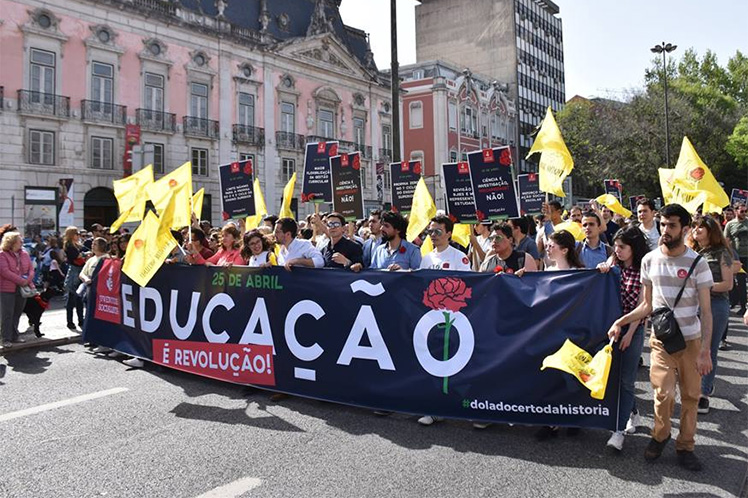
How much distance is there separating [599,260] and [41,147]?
2615 cm

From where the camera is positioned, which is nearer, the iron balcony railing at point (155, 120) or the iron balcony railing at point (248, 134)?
the iron balcony railing at point (155, 120)

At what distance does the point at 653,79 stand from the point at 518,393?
48209 mm

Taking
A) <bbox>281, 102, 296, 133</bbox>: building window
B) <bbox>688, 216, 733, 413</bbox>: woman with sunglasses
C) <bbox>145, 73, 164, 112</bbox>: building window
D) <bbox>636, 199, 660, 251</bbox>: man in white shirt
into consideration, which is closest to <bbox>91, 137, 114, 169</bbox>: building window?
<bbox>145, 73, 164, 112</bbox>: building window

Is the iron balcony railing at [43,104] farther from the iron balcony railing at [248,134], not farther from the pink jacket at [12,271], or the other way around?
the pink jacket at [12,271]

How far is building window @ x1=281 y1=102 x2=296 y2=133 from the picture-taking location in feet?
121

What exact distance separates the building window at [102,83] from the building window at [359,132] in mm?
17030

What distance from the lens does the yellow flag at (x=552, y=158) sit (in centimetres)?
766

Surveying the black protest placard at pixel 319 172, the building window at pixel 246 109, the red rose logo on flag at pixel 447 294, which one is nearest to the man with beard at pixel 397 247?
the red rose logo on flag at pixel 447 294

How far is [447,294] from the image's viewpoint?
5188 millimetres

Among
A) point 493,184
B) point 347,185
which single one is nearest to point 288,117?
point 347,185

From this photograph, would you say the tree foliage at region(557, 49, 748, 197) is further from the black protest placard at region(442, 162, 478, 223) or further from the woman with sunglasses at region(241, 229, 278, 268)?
the woman with sunglasses at region(241, 229, 278, 268)

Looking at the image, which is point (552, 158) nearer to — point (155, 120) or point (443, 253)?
point (443, 253)

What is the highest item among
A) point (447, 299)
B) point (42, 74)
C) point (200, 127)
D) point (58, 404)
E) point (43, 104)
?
point (42, 74)

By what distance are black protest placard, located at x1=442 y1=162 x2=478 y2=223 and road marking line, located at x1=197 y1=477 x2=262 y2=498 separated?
460cm
